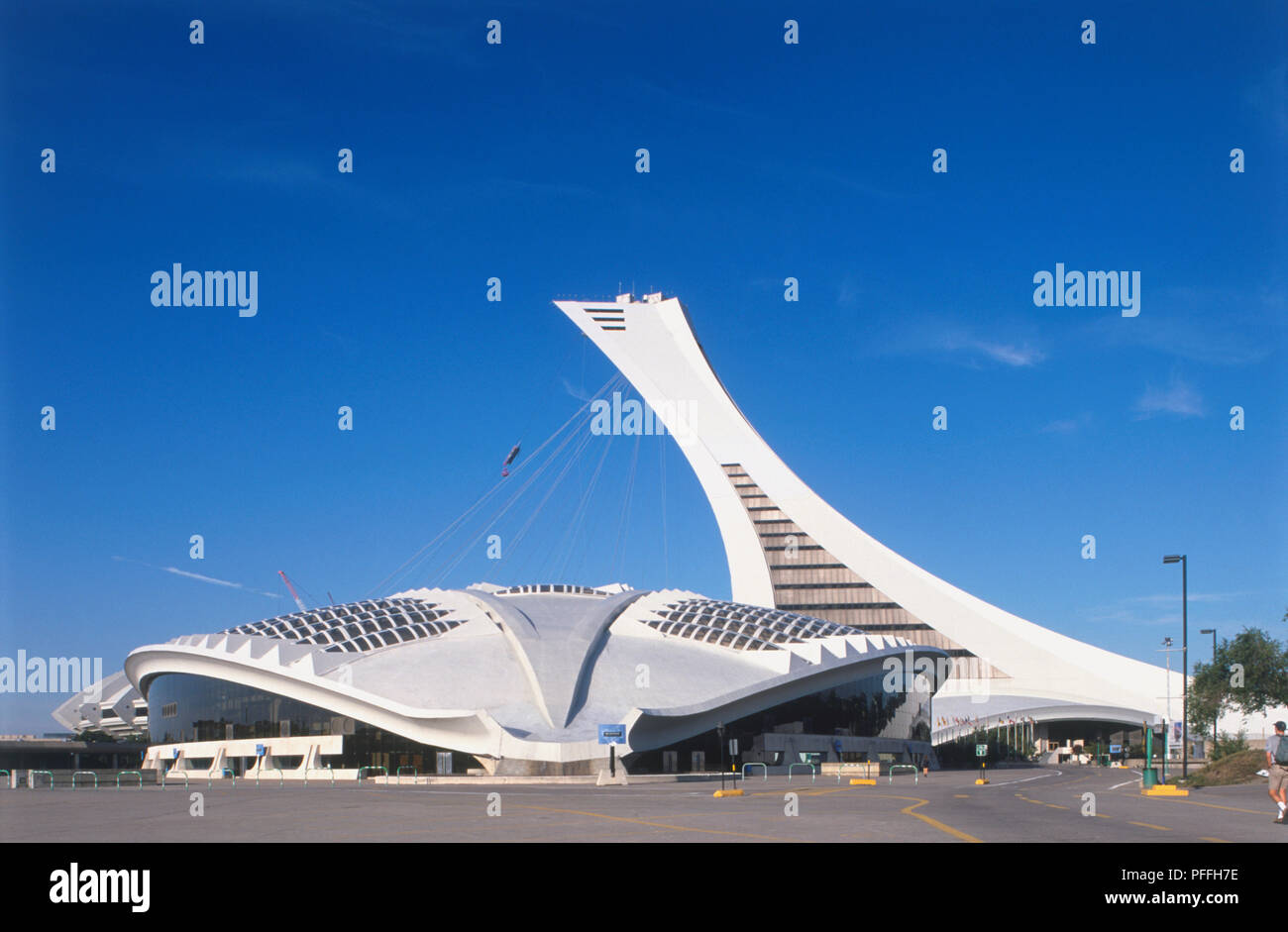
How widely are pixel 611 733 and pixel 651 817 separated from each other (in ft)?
77.2

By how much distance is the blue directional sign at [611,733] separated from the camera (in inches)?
1761

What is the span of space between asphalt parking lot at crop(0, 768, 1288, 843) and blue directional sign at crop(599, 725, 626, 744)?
10559mm

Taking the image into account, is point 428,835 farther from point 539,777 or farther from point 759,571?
point 759,571

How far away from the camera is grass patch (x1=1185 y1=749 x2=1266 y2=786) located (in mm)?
38938

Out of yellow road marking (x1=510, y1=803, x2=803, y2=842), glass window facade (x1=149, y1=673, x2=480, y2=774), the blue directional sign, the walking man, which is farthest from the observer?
glass window facade (x1=149, y1=673, x2=480, y2=774)

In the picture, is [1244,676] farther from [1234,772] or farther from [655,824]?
[655,824]

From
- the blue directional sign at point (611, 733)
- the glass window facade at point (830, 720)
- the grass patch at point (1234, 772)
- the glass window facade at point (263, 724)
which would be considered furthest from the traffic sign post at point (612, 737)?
the grass patch at point (1234, 772)

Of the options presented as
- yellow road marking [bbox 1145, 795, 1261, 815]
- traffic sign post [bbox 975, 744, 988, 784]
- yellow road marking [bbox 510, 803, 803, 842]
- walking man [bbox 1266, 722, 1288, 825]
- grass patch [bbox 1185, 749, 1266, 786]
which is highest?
walking man [bbox 1266, 722, 1288, 825]

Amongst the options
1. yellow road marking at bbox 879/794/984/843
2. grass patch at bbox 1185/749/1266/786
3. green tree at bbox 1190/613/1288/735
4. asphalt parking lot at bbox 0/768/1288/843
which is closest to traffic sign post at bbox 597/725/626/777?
asphalt parking lot at bbox 0/768/1288/843

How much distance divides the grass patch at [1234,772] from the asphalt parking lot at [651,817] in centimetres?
554

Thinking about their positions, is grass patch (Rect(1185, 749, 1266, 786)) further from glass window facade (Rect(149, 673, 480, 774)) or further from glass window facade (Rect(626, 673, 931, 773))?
glass window facade (Rect(149, 673, 480, 774))

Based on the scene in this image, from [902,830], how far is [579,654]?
37495 millimetres

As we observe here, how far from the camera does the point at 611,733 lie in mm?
44781

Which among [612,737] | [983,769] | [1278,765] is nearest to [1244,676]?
[983,769]
